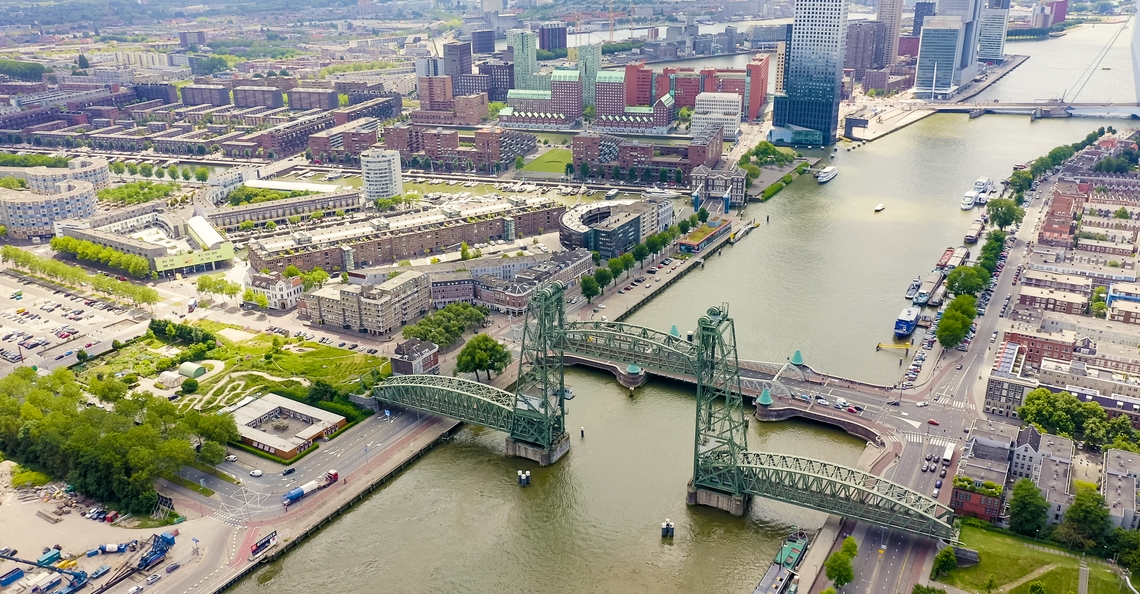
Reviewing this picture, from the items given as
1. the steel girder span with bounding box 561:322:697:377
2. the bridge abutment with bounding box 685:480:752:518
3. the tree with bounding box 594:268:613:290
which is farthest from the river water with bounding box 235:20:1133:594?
the steel girder span with bounding box 561:322:697:377

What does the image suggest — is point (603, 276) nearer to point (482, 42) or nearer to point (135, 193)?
point (135, 193)

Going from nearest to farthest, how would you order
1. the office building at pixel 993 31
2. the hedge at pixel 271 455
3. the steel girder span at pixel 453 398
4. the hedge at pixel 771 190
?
the hedge at pixel 271 455, the steel girder span at pixel 453 398, the hedge at pixel 771 190, the office building at pixel 993 31

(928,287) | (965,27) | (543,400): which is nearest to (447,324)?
(543,400)

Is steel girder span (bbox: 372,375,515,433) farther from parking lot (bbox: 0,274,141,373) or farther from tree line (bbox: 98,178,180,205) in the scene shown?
tree line (bbox: 98,178,180,205)

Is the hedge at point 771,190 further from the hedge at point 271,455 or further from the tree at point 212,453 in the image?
the tree at point 212,453

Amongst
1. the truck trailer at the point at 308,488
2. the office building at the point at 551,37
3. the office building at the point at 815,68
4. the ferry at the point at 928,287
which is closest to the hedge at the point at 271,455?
the truck trailer at the point at 308,488

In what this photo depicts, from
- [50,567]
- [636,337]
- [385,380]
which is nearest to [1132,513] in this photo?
[636,337]
